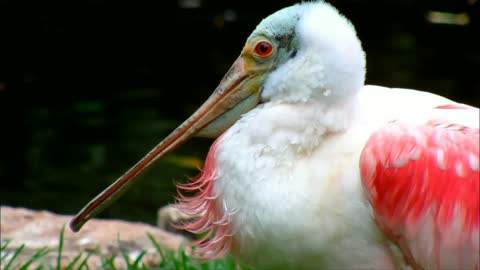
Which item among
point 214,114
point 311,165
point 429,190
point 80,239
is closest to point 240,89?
point 214,114

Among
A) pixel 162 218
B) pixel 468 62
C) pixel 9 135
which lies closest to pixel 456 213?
pixel 162 218

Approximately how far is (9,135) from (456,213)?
648cm

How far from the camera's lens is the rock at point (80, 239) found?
557 cm

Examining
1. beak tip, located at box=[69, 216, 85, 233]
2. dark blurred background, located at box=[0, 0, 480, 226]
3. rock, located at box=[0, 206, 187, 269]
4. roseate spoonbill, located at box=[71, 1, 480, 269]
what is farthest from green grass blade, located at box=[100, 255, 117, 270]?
dark blurred background, located at box=[0, 0, 480, 226]

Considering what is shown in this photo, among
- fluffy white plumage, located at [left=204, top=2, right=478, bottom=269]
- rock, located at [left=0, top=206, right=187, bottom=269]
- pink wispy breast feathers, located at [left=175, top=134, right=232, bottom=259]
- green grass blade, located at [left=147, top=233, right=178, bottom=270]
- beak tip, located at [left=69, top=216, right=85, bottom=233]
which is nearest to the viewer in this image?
fluffy white plumage, located at [left=204, top=2, right=478, bottom=269]

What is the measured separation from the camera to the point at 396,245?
4.10 m

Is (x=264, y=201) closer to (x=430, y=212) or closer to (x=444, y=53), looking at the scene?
(x=430, y=212)

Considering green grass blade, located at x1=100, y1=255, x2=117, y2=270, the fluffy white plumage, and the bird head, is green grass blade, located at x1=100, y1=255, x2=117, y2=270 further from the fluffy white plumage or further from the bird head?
the fluffy white plumage

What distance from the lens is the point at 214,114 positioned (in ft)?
14.5

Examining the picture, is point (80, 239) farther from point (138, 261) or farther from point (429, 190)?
point (429, 190)

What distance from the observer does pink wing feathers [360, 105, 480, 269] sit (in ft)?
13.1

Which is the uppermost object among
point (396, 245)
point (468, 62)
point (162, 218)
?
point (396, 245)

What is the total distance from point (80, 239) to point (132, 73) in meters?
5.99

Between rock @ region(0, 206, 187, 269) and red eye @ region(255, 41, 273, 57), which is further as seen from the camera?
rock @ region(0, 206, 187, 269)
